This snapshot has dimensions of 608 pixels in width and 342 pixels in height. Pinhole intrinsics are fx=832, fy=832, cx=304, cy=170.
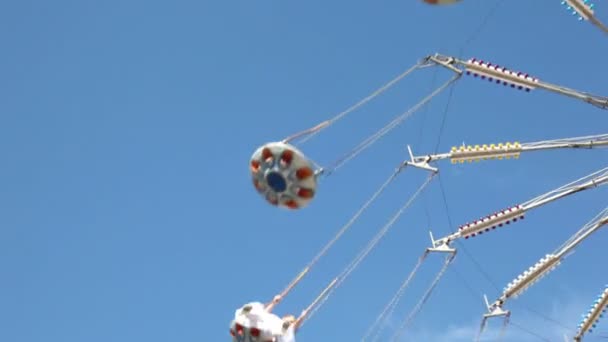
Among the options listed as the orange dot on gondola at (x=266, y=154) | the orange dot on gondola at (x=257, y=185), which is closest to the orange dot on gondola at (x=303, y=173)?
the orange dot on gondola at (x=266, y=154)

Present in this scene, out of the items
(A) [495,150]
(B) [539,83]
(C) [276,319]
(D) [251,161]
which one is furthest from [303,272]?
(B) [539,83]

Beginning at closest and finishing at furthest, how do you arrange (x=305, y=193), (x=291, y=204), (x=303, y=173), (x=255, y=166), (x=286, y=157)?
(x=286, y=157)
(x=303, y=173)
(x=305, y=193)
(x=255, y=166)
(x=291, y=204)

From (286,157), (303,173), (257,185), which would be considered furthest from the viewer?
(257,185)

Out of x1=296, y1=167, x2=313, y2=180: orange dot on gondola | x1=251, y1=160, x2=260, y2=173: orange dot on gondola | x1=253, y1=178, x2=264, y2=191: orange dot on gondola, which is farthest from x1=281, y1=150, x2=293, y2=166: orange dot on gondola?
x1=253, y1=178, x2=264, y2=191: orange dot on gondola

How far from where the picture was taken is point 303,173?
74.4 ft

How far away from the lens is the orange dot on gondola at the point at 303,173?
2261 cm

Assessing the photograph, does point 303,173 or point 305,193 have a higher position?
point 303,173

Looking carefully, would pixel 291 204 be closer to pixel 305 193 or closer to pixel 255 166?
pixel 305 193

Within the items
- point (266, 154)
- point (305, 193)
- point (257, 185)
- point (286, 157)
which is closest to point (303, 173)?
point (286, 157)

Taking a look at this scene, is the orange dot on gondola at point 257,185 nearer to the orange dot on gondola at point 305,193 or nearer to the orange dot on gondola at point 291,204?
the orange dot on gondola at point 291,204

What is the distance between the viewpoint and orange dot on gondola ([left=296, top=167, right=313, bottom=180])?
2261 cm

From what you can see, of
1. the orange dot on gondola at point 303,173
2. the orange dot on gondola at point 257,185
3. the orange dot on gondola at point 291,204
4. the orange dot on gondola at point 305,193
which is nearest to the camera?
the orange dot on gondola at point 303,173

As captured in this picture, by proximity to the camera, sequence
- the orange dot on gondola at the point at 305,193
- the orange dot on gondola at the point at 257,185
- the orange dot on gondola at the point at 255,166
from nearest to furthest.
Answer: the orange dot on gondola at the point at 305,193 → the orange dot on gondola at the point at 255,166 → the orange dot on gondola at the point at 257,185

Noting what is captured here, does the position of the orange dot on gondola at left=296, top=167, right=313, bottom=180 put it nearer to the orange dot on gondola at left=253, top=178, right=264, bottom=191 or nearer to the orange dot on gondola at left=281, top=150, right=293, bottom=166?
the orange dot on gondola at left=281, top=150, right=293, bottom=166
